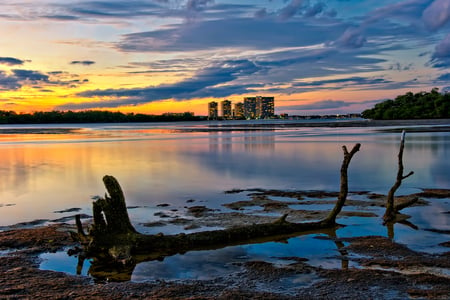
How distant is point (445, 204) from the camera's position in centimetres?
1434

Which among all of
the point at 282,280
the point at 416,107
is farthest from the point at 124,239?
the point at 416,107

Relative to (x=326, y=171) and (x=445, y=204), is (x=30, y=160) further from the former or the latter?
(x=445, y=204)

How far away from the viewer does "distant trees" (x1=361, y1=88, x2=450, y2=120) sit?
136000 millimetres

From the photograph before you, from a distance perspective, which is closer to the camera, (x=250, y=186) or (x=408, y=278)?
(x=408, y=278)

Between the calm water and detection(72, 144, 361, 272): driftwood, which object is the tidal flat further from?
detection(72, 144, 361, 272): driftwood

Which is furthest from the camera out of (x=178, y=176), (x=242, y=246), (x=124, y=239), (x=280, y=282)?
(x=178, y=176)

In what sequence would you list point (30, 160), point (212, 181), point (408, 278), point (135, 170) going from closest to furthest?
point (408, 278) < point (212, 181) < point (135, 170) < point (30, 160)

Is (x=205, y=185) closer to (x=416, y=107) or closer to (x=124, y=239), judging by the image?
(x=124, y=239)

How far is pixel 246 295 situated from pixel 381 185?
→ 13398 millimetres

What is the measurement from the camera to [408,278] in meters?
7.76

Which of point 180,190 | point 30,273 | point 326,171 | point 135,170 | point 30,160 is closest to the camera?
point 30,273

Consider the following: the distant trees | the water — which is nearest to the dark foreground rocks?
the water

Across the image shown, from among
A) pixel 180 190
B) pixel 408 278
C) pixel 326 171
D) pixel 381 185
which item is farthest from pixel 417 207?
pixel 326 171

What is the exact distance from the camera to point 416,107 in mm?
143625
